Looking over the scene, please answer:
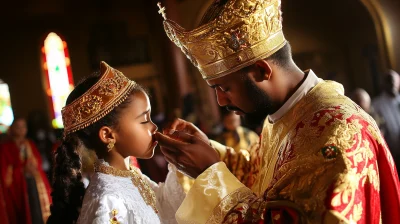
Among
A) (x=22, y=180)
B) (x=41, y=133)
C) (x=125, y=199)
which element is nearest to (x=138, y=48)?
(x=41, y=133)

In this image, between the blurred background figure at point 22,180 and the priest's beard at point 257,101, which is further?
the blurred background figure at point 22,180

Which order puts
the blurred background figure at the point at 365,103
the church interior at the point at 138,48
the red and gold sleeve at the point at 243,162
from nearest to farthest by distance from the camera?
the red and gold sleeve at the point at 243,162 < the blurred background figure at the point at 365,103 < the church interior at the point at 138,48

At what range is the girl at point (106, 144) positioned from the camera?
2.45 m

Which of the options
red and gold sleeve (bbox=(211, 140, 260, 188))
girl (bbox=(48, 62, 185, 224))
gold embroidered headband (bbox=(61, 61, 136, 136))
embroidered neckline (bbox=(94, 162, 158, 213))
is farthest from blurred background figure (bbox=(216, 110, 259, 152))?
gold embroidered headband (bbox=(61, 61, 136, 136))

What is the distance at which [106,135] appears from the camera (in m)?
2.52

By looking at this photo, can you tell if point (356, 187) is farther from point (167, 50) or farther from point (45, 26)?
point (45, 26)

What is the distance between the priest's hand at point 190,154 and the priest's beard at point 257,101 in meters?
0.25

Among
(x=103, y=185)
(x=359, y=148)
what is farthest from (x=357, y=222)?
(x=103, y=185)

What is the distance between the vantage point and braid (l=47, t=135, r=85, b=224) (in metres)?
2.46

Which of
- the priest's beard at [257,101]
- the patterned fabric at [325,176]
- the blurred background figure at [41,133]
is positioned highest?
the priest's beard at [257,101]

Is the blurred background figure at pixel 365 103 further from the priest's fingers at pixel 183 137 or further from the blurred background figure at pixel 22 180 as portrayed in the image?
the priest's fingers at pixel 183 137

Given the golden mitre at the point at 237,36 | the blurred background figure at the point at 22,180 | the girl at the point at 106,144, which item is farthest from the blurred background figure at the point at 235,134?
the golden mitre at the point at 237,36

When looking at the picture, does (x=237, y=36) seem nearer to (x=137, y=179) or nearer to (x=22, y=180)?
(x=137, y=179)

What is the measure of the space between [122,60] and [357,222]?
40.2ft
